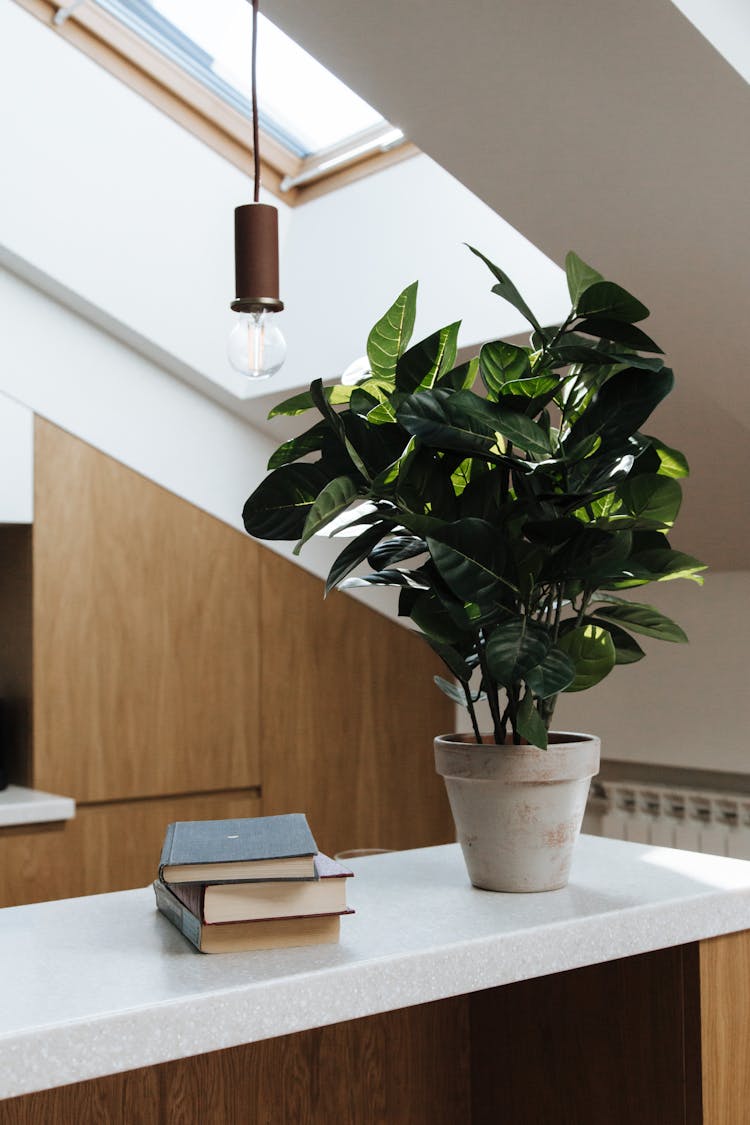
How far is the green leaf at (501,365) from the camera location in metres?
1.29

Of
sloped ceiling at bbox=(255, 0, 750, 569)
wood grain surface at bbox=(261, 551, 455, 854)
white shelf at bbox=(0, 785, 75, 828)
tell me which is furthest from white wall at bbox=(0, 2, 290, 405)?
white shelf at bbox=(0, 785, 75, 828)

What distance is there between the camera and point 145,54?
300 cm

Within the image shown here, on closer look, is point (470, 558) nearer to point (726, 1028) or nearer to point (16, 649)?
point (726, 1028)

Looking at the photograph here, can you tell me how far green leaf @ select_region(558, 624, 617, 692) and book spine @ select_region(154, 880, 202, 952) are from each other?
518 millimetres

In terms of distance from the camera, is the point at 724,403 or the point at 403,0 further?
the point at 724,403

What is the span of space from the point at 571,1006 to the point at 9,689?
7.45 feet

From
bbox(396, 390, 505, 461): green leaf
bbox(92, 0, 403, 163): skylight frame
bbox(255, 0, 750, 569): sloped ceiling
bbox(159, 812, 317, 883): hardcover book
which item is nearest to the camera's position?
bbox(159, 812, 317, 883): hardcover book

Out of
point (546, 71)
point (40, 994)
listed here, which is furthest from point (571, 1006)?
point (546, 71)

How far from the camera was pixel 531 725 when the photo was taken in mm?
1246

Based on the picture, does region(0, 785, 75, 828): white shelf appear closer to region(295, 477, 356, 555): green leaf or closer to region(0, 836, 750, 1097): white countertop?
region(0, 836, 750, 1097): white countertop

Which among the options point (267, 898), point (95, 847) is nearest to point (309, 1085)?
point (267, 898)

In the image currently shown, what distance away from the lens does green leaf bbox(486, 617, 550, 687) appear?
1.18m

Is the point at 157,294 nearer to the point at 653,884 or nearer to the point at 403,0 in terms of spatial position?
the point at 403,0

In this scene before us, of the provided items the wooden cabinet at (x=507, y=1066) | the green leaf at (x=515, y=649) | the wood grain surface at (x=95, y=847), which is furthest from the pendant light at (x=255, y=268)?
the wood grain surface at (x=95, y=847)
